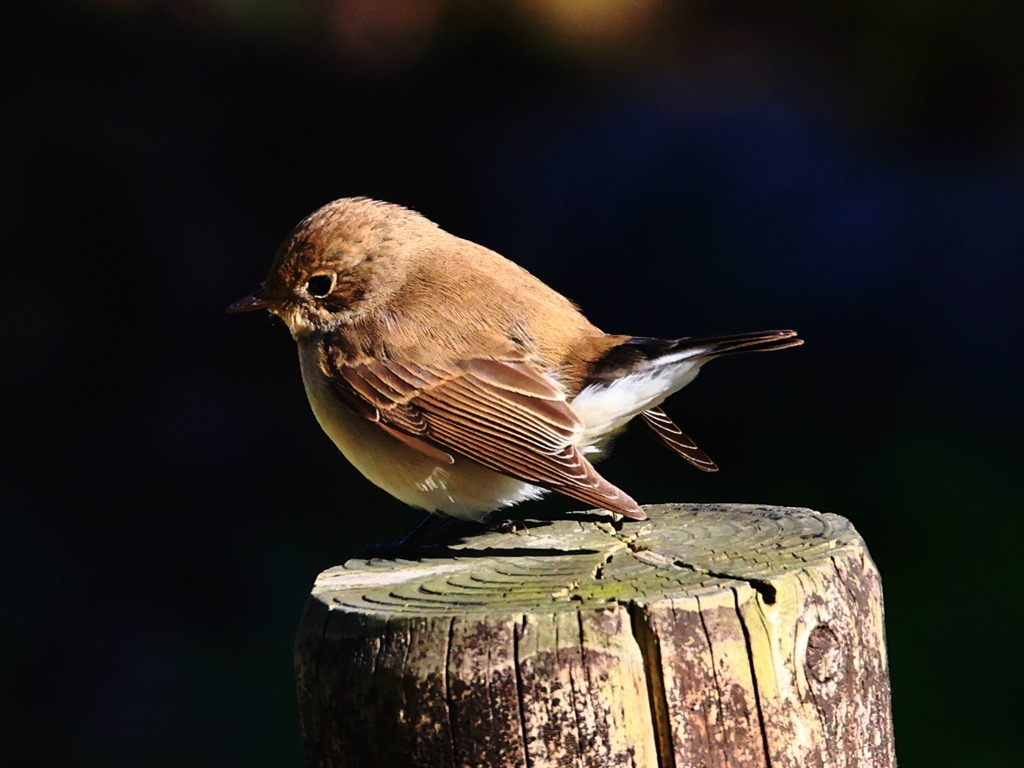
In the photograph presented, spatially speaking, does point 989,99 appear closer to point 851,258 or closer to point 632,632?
point 851,258

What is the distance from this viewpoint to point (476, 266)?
374 cm

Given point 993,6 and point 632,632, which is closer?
point 632,632

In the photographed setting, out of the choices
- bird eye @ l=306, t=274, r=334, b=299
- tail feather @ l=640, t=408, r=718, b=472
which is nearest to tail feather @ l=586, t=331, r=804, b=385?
tail feather @ l=640, t=408, r=718, b=472

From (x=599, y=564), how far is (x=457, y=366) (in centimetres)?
97

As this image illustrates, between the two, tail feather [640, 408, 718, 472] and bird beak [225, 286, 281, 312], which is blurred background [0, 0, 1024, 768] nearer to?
tail feather [640, 408, 718, 472]

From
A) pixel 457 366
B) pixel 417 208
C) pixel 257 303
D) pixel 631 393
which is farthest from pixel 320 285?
pixel 417 208

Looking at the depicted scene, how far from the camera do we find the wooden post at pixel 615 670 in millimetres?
2197

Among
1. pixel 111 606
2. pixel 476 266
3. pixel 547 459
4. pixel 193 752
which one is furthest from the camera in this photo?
pixel 111 606

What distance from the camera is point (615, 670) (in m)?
2.21

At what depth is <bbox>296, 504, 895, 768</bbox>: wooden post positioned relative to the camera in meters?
2.20

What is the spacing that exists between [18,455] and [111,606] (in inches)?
46.8

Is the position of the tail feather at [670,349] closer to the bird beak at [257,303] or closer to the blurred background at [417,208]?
the bird beak at [257,303]

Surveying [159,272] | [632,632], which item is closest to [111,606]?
[159,272]

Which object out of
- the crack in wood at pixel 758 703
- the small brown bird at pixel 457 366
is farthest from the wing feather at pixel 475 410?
the crack in wood at pixel 758 703
